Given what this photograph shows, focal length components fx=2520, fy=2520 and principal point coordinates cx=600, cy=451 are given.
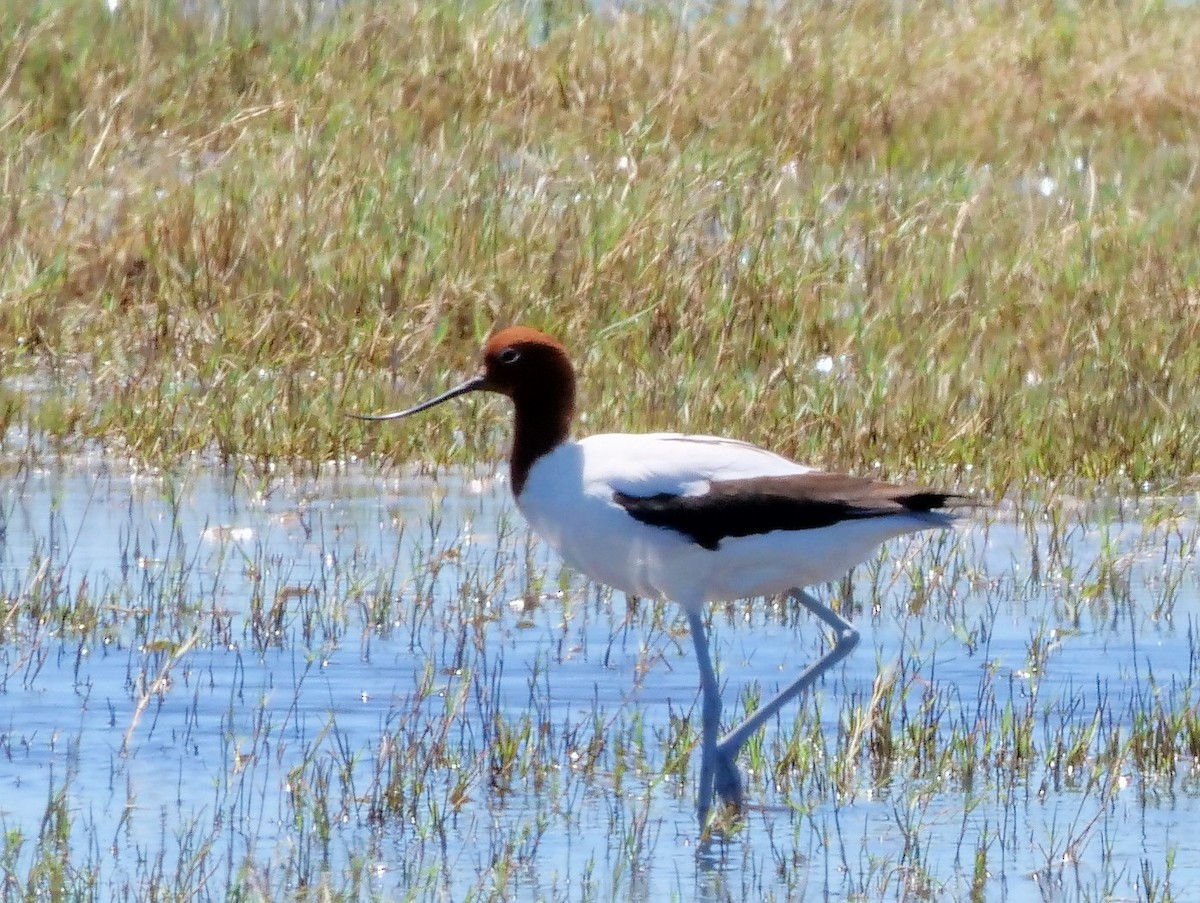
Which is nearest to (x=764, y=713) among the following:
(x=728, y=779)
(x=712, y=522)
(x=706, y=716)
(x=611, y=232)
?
(x=706, y=716)

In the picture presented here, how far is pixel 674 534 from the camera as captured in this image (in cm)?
591

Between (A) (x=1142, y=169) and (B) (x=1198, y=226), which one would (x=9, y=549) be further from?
(A) (x=1142, y=169)

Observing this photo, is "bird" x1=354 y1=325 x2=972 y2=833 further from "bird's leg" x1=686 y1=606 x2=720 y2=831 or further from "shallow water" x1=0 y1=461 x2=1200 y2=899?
"shallow water" x1=0 y1=461 x2=1200 y2=899

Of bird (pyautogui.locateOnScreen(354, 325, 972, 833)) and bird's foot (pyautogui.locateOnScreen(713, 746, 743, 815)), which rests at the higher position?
bird (pyautogui.locateOnScreen(354, 325, 972, 833))

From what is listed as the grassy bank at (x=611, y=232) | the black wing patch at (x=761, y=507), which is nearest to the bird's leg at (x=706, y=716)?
the black wing patch at (x=761, y=507)

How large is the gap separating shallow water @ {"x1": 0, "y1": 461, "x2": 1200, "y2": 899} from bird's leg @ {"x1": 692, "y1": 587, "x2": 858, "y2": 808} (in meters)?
0.08

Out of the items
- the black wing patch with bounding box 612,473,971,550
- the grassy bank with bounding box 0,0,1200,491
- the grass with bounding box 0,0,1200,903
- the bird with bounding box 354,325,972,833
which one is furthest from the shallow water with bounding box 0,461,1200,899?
Result: the grassy bank with bounding box 0,0,1200,491

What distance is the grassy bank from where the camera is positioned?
923cm

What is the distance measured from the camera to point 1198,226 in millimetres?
11906

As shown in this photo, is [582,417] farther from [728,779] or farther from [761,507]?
[728,779]

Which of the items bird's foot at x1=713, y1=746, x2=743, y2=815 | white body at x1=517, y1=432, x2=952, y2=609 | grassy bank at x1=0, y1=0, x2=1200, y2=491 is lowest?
bird's foot at x1=713, y1=746, x2=743, y2=815

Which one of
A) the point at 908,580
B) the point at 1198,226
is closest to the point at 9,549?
the point at 908,580

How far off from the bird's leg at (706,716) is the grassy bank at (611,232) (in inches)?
109

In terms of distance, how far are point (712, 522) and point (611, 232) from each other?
5.12m
